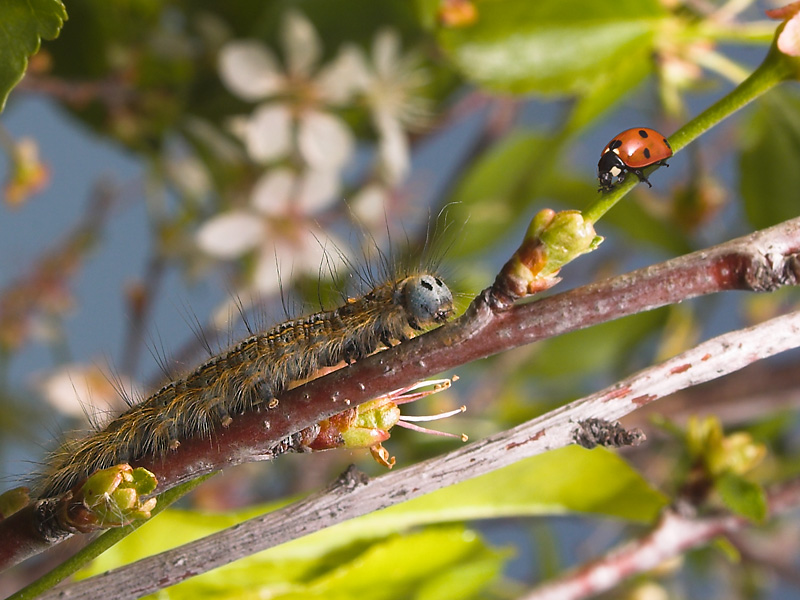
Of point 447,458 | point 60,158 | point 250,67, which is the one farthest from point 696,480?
point 60,158

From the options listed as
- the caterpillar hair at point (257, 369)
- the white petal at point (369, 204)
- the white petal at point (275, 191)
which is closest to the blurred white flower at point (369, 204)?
the white petal at point (369, 204)

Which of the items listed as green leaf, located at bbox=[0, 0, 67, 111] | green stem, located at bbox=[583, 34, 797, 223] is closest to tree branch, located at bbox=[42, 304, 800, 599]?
green stem, located at bbox=[583, 34, 797, 223]

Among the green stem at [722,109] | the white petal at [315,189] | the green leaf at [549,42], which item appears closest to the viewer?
the green stem at [722,109]

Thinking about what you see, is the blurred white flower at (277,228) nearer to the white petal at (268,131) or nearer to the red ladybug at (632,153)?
the white petal at (268,131)

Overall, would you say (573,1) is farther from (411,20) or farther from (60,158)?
(60,158)

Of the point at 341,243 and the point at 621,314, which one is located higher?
the point at 341,243

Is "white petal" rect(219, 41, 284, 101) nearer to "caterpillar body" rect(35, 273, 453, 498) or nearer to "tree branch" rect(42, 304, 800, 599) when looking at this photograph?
"caterpillar body" rect(35, 273, 453, 498)
